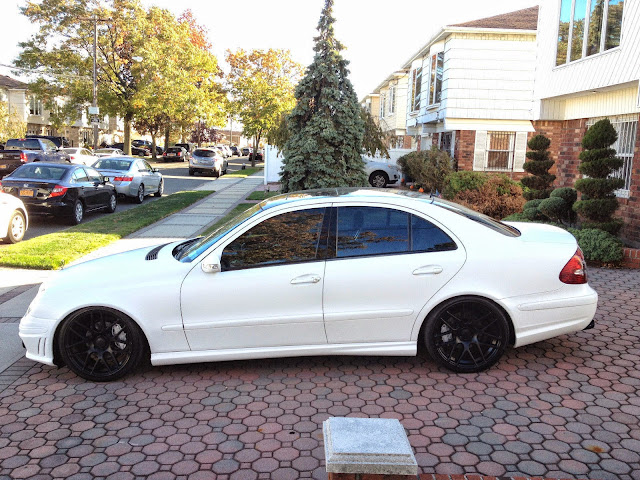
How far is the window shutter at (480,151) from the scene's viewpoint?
69.1ft

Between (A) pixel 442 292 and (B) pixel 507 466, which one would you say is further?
(A) pixel 442 292

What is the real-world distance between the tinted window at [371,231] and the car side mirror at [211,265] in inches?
39.4

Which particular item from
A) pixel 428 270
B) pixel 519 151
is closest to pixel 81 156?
pixel 519 151

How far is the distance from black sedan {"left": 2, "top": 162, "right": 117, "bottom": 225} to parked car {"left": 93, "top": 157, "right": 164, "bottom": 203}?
3.74 meters

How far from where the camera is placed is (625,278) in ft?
28.4

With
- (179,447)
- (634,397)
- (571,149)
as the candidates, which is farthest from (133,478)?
(571,149)

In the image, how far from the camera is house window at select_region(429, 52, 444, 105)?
22438 mm

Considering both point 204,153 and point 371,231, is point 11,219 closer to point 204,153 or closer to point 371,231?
point 371,231

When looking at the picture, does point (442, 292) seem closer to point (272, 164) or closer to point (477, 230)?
point (477, 230)

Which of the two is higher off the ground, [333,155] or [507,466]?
[333,155]

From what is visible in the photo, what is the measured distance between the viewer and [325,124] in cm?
1263

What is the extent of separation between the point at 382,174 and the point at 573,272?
62.4 feet

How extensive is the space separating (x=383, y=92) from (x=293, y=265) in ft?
126

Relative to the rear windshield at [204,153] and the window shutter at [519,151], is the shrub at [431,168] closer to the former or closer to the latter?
the window shutter at [519,151]
